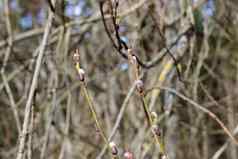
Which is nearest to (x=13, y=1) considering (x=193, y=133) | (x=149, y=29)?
(x=149, y=29)

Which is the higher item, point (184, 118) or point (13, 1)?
point (13, 1)

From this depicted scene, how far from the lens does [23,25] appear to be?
11.6 ft

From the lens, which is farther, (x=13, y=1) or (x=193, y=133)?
(x=13, y=1)

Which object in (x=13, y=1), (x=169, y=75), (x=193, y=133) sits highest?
(x=13, y=1)

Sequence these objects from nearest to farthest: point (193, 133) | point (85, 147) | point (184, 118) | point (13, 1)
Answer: point (193, 133)
point (184, 118)
point (85, 147)
point (13, 1)

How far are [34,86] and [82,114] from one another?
6.31 feet

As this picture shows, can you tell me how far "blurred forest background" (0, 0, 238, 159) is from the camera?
1.74 m

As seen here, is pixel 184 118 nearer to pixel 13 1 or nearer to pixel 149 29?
pixel 149 29

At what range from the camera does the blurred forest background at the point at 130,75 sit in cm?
174

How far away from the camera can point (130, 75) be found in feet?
7.72

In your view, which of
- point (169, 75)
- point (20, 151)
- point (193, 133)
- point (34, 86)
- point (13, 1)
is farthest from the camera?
point (13, 1)

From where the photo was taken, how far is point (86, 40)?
292 centimetres

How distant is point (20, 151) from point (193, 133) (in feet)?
4.81

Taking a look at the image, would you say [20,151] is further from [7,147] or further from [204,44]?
[7,147]
